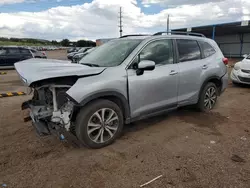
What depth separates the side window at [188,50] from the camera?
439 cm

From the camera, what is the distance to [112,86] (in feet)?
10.9

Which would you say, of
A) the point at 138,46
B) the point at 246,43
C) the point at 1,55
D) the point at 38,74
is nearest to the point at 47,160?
the point at 38,74

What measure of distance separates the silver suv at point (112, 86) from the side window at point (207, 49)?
244 mm

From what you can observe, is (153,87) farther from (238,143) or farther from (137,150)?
(238,143)

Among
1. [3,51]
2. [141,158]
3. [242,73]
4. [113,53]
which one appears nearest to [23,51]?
[3,51]

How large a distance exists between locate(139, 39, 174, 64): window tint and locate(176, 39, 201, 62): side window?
284 millimetres

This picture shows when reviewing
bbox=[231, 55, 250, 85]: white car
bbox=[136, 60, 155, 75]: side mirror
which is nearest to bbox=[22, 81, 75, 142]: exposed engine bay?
bbox=[136, 60, 155, 75]: side mirror

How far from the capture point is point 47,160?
311 cm

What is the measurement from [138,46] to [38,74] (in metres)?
1.75

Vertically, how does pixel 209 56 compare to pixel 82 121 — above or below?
above

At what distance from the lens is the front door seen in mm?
3606

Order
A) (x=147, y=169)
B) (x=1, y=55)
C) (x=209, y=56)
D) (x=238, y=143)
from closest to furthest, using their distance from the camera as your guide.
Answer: (x=147, y=169), (x=238, y=143), (x=209, y=56), (x=1, y=55)

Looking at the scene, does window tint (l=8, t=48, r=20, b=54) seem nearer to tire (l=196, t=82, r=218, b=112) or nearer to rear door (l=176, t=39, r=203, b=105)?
rear door (l=176, t=39, r=203, b=105)

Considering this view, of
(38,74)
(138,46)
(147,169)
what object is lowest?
(147,169)
